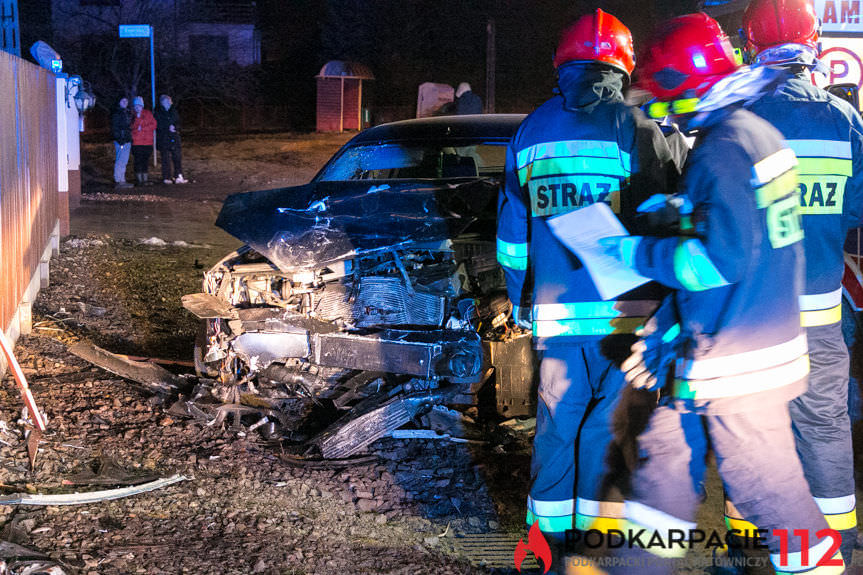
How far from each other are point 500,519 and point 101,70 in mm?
27844

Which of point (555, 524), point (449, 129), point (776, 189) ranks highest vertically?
point (449, 129)

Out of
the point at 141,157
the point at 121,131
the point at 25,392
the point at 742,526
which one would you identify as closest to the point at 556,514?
the point at 742,526

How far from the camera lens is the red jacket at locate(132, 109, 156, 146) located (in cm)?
1606

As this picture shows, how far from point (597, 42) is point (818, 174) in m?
0.88

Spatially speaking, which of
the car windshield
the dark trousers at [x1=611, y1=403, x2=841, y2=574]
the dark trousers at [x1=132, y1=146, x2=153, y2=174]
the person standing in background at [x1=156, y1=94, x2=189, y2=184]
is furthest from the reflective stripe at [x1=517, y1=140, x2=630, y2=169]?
the dark trousers at [x1=132, y1=146, x2=153, y2=174]

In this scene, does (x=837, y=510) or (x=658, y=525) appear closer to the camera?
(x=658, y=525)

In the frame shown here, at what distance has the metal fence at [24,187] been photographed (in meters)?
5.43

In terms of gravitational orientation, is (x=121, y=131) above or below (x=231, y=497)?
above

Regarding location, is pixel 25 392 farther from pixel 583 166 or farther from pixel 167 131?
pixel 167 131

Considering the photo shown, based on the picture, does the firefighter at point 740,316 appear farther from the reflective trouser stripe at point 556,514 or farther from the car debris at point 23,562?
the car debris at point 23,562

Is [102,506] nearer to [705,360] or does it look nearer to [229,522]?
[229,522]

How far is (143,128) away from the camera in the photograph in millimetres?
16078

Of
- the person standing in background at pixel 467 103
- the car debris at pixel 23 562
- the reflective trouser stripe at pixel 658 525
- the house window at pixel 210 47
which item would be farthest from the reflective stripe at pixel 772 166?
the house window at pixel 210 47

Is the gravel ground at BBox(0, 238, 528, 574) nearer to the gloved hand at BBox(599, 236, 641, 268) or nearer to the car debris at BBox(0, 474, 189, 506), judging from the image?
the car debris at BBox(0, 474, 189, 506)
